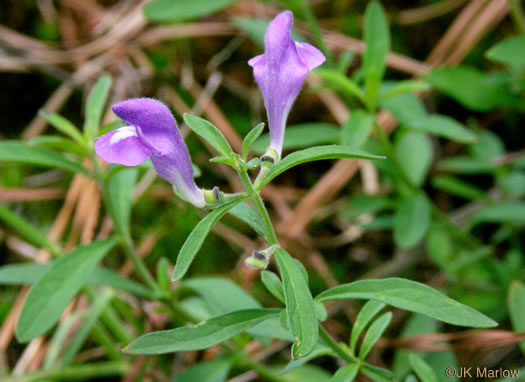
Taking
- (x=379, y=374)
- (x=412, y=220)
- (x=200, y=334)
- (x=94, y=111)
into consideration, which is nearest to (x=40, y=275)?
(x=94, y=111)

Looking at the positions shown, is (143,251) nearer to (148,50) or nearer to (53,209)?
(53,209)

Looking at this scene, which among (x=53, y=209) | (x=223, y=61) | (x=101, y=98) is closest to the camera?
(x=101, y=98)

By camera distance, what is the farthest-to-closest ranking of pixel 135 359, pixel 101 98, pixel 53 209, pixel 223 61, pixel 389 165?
pixel 223 61 < pixel 53 209 < pixel 389 165 < pixel 135 359 < pixel 101 98

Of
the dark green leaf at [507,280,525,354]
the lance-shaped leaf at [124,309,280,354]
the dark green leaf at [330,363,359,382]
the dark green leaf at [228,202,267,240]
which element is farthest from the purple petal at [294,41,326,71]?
the dark green leaf at [507,280,525,354]

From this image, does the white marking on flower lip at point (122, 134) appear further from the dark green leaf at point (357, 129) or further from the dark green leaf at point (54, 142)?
the dark green leaf at point (357, 129)

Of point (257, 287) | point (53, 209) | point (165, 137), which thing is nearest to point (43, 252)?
point (53, 209)

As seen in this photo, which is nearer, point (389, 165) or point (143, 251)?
point (389, 165)
